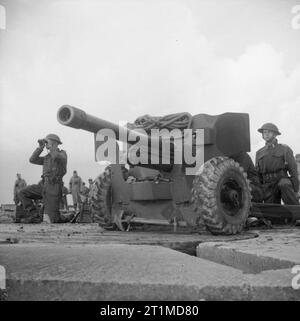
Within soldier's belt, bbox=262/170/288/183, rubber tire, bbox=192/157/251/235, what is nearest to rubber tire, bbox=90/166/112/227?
rubber tire, bbox=192/157/251/235

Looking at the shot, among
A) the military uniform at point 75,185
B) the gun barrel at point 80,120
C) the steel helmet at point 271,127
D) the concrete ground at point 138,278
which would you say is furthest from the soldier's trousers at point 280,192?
the military uniform at point 75,185

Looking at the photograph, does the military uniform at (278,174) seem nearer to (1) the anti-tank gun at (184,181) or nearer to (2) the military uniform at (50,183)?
(1) the anti-tank gun at (184,181)

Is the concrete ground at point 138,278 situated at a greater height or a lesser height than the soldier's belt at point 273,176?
lesser

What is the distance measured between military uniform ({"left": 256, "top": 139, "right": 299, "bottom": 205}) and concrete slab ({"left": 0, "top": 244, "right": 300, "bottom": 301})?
4.23 m

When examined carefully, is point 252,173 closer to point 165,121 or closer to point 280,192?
point 280,192

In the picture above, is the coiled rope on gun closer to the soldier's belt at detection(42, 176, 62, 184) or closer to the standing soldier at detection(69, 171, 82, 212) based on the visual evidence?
the soldier's belt at detection(42, 176, 62, 184)

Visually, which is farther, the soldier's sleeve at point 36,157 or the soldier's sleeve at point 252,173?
the soldier's sleeve at point 36,157

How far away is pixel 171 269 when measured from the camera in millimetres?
1851

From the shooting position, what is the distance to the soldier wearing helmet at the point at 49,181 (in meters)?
7.07

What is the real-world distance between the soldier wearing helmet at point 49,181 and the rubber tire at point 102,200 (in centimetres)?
195

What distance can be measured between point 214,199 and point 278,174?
2292mm

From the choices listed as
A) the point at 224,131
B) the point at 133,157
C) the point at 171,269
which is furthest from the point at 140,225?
the point at 171,269

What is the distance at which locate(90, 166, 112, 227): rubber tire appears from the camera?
522cm

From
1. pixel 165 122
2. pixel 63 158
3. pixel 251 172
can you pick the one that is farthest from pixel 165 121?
pixel 63 158
